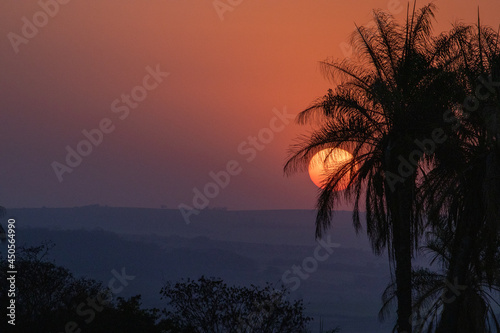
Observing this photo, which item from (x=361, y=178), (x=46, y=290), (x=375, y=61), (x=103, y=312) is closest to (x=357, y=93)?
(x=375, y=61)

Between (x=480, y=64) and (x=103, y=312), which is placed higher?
(x=480, y=64)

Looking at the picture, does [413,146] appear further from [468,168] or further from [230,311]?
[230,311]

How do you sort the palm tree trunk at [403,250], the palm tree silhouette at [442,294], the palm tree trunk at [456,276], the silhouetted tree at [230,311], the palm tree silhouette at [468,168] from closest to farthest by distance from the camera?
1. the palm tree silhouette at [468,168]
2. the palm tree trunk at [456,276]
3. the palm tree trunk at [403,250]
4. the palm tree silhouette at [442,294]
5. the silhouetted tree at [230,311]

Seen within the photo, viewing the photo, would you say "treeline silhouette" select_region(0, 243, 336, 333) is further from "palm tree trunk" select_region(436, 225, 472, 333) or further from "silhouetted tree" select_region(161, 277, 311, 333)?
"palm tree trunk" select_region(436, 225, 472, 333)

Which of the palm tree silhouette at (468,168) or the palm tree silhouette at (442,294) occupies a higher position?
the palm tree silhouette at (468,168)

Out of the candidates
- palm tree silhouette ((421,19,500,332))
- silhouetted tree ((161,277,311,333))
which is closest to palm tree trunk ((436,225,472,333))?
palm tree silhouette ((421,19,500,332))

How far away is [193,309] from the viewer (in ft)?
83.3

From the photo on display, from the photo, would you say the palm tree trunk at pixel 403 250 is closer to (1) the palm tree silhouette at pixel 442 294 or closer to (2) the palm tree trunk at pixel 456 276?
(2) the palm tree trunk at pixel 456 276

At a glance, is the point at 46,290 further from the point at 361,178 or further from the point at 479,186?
the point at 479,186

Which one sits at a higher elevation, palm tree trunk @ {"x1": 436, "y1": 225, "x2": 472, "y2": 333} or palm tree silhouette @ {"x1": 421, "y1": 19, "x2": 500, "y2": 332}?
palm tree silhouette @ {"x1": 421, "y1": 19, "x2": 500, "y2": 332}

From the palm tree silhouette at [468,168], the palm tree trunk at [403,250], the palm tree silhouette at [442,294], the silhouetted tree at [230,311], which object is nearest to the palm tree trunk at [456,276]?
the palm tree silhouette at [468,168]

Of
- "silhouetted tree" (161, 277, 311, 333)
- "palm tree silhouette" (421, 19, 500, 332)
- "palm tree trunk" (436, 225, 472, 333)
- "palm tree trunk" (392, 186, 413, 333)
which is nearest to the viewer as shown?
"palm tree silhouette" (421, 19, 500, 332)

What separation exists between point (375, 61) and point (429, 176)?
3884 millimetres

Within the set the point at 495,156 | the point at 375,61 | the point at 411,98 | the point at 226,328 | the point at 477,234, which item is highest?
the point at 375,61
